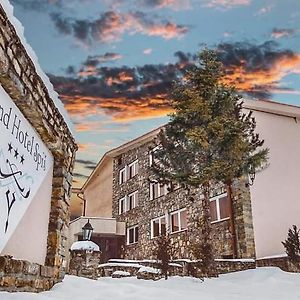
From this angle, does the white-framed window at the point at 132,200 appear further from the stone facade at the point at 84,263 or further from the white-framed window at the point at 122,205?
the stone facade at the point at 84,263

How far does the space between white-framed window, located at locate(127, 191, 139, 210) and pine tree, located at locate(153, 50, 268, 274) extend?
316 inches

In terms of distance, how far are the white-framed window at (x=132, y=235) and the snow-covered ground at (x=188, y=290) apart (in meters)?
10.6

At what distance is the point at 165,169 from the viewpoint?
40.0ft

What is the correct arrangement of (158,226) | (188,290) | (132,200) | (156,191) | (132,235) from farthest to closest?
1. (132,200)
2. (132,235)
3. (156,191)
4. (158,226)
5. (188,290)

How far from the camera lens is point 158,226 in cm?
A: 1762

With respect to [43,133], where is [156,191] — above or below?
above

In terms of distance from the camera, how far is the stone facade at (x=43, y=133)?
3.08m

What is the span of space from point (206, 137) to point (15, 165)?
7865 mm

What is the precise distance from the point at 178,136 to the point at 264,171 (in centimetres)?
334

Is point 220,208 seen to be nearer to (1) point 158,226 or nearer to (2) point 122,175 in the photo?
(1) point 158,226

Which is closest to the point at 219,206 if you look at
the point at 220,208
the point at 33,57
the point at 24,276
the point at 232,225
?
the point at 220,208

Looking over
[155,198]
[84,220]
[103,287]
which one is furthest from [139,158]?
[103,287]

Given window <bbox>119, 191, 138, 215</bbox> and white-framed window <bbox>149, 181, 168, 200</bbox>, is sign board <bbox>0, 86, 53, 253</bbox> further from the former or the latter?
window <bbox>119, 191, 138, 215</bbox>

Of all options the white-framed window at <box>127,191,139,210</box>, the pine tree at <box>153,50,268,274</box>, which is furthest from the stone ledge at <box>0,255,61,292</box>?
the white-framed window at <box>127,191,139,210</box>
